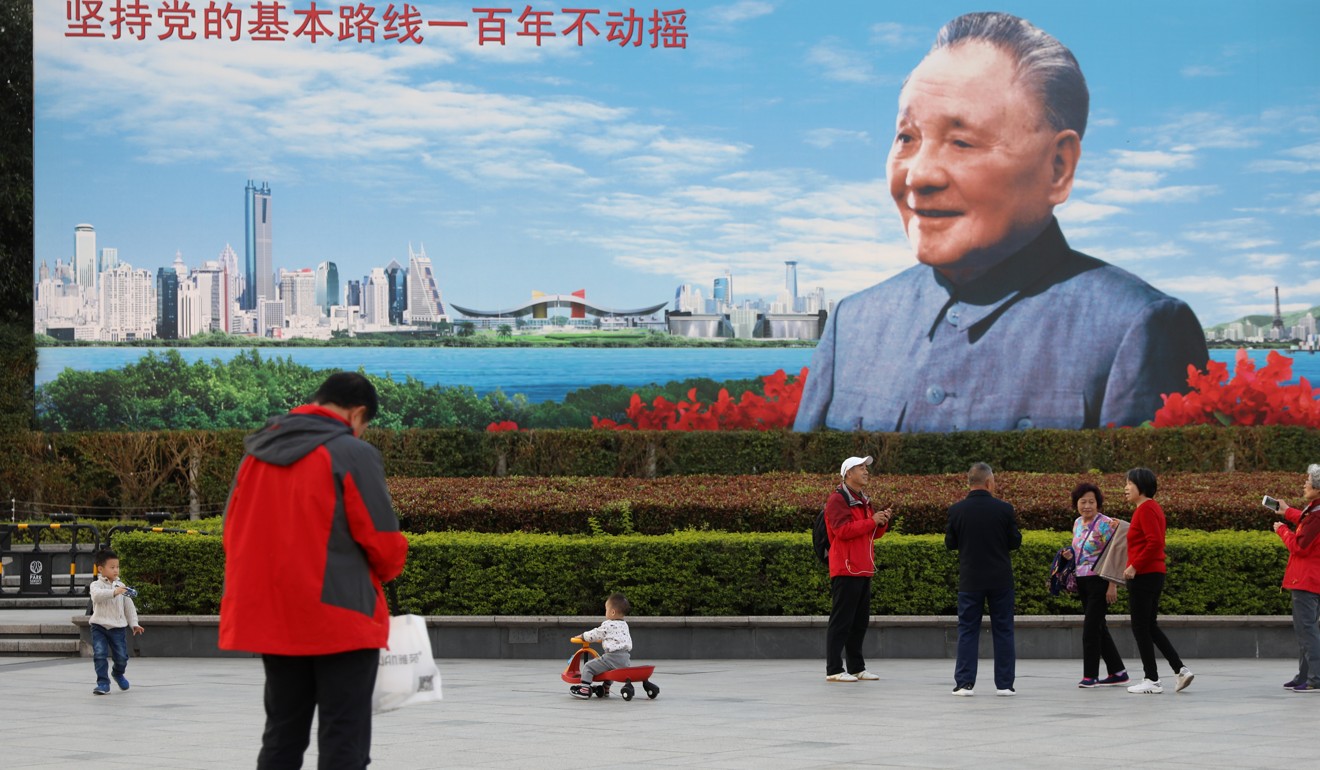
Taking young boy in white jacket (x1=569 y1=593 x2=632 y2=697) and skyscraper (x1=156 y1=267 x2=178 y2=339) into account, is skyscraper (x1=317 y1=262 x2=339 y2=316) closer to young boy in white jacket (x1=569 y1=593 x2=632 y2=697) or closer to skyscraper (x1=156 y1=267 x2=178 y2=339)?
skyscraper (x1=156 y1=267 x2=178 y2=339)

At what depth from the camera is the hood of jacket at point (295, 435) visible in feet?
14.6

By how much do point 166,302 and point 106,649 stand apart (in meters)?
11.6

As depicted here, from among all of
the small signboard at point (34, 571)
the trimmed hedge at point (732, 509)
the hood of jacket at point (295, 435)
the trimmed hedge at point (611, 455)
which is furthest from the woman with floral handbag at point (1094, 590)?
the small signboard at point (34, 571)

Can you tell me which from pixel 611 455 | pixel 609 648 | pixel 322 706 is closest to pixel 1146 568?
pixel 609 648

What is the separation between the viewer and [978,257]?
19375 mm

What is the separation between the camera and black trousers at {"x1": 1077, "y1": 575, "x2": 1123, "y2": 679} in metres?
9.18

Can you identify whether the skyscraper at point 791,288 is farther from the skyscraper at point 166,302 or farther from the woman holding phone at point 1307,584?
the woman holding phone at point 1307,584

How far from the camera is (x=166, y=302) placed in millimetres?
20031

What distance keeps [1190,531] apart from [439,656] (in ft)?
18.9

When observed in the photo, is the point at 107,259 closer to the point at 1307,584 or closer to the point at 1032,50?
the point at 1032,50

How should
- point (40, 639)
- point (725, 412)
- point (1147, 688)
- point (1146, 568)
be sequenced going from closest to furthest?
point (1147, 688) → point (1146, 568) → point (40, 639) → point (725, 412)

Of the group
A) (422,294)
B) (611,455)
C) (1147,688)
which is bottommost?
(1147,688)

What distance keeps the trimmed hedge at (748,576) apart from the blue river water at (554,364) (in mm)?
8677

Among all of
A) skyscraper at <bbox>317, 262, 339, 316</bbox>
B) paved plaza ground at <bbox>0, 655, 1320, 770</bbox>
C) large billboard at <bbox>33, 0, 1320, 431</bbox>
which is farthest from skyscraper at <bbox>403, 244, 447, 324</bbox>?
paved plaza ground at <bbox>0, 655, 1320, 770</bbox>
